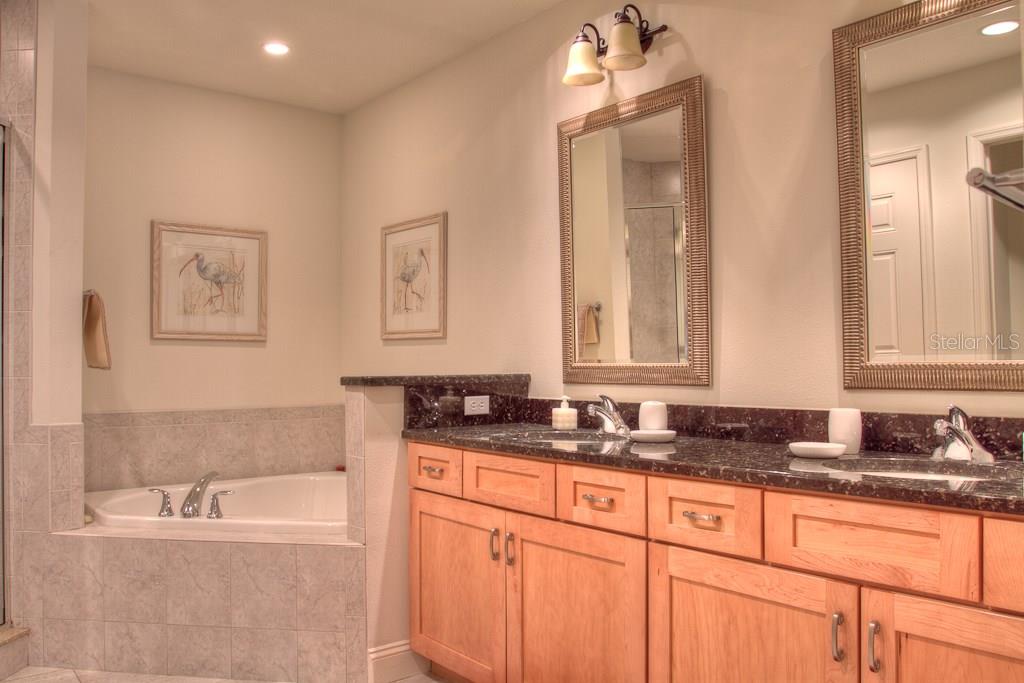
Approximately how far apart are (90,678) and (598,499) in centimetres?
217

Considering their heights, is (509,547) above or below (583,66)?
below

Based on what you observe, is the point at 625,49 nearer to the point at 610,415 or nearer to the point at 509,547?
the point at 610,415

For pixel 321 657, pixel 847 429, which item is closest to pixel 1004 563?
pixel 847 429

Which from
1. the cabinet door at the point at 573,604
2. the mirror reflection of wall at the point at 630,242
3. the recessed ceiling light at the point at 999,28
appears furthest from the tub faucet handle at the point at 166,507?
the recessed ceiling light at the point at 999,28

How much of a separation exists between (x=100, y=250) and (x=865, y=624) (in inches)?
145

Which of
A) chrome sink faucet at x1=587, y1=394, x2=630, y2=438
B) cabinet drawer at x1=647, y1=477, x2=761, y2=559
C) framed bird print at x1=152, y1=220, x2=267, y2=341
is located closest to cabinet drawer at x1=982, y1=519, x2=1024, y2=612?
cabinet drawer at x1=647, y1=477, x2=761, y2=559

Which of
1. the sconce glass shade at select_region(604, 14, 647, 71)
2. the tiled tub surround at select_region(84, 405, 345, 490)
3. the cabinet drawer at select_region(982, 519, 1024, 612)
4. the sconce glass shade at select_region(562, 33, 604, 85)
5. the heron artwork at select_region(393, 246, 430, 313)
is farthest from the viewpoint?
the heron artwork at select_region(393, 246, 430, 313)

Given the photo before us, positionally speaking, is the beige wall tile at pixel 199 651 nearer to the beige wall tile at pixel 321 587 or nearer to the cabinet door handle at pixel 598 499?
the beige wall tile at pixel 321 587

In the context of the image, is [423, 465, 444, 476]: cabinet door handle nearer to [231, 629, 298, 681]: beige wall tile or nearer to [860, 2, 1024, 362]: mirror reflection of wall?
[231, 629, 298, 681]: beige wall tile

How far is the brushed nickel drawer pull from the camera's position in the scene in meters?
2.46

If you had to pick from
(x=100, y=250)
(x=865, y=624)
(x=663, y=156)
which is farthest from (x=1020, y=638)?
(x=100, y=250)

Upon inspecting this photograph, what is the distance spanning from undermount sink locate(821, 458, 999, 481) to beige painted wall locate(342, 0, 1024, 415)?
0.25m

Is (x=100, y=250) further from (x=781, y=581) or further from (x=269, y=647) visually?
(x=781, y=581)

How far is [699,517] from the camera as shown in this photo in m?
1.91
